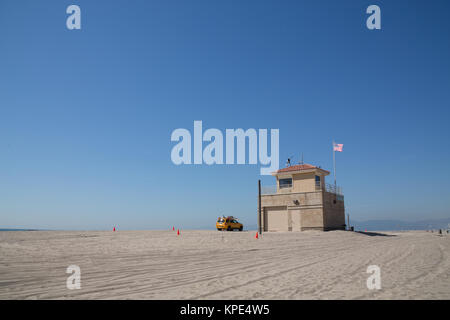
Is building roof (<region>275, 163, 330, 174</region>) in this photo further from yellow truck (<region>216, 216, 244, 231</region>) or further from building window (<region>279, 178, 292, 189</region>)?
yellow truck (<region>216, 216, 244, 231</region>)

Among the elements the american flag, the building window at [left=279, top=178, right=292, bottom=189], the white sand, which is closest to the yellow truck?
the building window at [left=279, top=178, right=292, bottom=189]

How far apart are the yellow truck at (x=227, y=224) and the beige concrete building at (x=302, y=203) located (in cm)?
355

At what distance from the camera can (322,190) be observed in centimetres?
3186

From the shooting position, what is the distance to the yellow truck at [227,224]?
3450 cm

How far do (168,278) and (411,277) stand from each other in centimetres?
620

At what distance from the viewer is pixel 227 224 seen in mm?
34594

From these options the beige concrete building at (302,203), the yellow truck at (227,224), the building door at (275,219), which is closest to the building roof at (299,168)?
the beige concrete building at (302,203)

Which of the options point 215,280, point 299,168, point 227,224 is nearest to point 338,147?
point 299,168

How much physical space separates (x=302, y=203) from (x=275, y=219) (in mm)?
3983

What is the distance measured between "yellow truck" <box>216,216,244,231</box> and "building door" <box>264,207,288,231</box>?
3.82 m

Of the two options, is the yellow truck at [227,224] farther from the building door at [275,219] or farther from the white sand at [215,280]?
the white sand at [215,280]

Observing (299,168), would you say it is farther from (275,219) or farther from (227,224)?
(227,224)

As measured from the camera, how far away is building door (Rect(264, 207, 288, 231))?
33.9m
